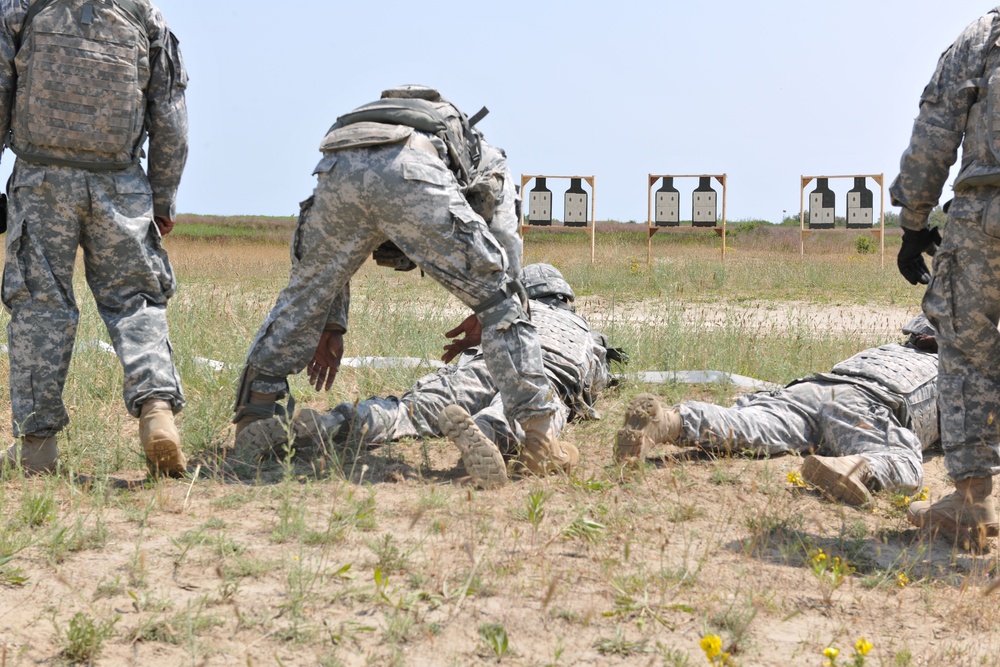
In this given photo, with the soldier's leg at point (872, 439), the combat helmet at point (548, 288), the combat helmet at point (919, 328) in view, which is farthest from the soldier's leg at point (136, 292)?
the combat helmet at point (919, 328)

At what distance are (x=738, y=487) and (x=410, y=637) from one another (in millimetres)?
1878

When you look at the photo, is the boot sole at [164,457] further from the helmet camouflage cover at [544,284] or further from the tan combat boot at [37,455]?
the helmet camouflage cover at [544,284]

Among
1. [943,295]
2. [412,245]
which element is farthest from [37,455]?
[943,295]

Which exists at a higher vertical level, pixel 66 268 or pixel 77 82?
pixel 77 82

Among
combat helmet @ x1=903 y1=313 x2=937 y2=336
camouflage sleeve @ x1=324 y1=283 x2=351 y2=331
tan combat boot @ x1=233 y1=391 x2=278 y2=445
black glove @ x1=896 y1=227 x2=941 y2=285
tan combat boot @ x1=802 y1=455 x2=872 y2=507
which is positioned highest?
black glove @ x1=896 y1=227 x2=941 y2=285

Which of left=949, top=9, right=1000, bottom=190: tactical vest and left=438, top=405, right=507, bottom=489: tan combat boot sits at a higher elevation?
left=949, top=9, right=1000, bottom=190: tactical vest

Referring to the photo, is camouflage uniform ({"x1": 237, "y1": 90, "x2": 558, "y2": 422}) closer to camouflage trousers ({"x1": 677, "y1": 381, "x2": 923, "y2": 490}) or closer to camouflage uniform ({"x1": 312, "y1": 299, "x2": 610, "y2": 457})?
camouflage uniform ({"x1": 312, "y1": 299, "x2": 610, "y2": 457})

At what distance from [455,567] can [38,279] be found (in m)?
1.96

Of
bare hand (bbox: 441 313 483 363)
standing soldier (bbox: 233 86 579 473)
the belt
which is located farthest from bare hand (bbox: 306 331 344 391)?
the belt

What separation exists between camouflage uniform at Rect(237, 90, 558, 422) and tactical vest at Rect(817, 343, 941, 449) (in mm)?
1351

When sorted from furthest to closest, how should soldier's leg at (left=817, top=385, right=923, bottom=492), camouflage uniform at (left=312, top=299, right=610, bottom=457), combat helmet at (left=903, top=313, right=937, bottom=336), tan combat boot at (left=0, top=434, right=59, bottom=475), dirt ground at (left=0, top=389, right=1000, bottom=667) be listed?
combat helmet at (left=903, top=313, right=937, bottom=336), camouflage uniform at (left=312, top=299, right=610, bottom=457), soldier's leg at (left=817, top=385, right=923, bottom=492), tan combat boot at (left=0, top=434, right=59, bottom=475), dirt ground at (left=0, top=389, right=1000, bottom=667)

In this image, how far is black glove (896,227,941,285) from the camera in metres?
3.45

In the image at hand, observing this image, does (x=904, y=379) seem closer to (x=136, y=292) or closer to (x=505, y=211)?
(x=505, y=211)

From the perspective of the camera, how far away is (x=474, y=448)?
3574 mm
